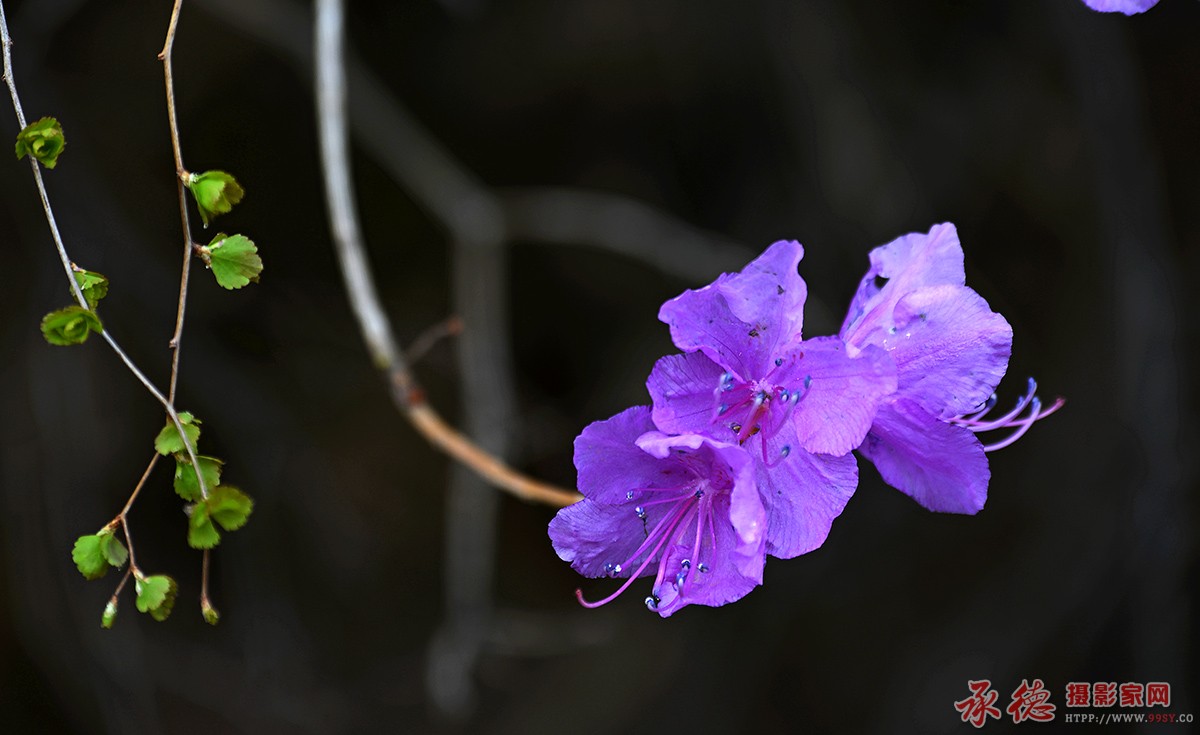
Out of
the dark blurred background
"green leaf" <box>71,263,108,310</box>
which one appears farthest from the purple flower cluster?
the dark blurred background

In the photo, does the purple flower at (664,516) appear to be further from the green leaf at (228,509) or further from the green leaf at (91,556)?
the green leaf at (91,556)

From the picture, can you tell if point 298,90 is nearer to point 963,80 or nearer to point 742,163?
point 742,163

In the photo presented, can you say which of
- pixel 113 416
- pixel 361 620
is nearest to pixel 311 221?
pixel 113 416

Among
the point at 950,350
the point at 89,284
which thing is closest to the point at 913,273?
the point at 950,350

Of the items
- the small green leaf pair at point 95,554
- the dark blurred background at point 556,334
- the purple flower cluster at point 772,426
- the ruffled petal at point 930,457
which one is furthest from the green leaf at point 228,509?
the dark blurred background at point 556,334

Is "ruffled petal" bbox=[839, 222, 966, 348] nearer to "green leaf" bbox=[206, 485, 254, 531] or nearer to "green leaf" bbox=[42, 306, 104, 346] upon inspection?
"green leaf" bbox=[206, 485, 254, 531]
